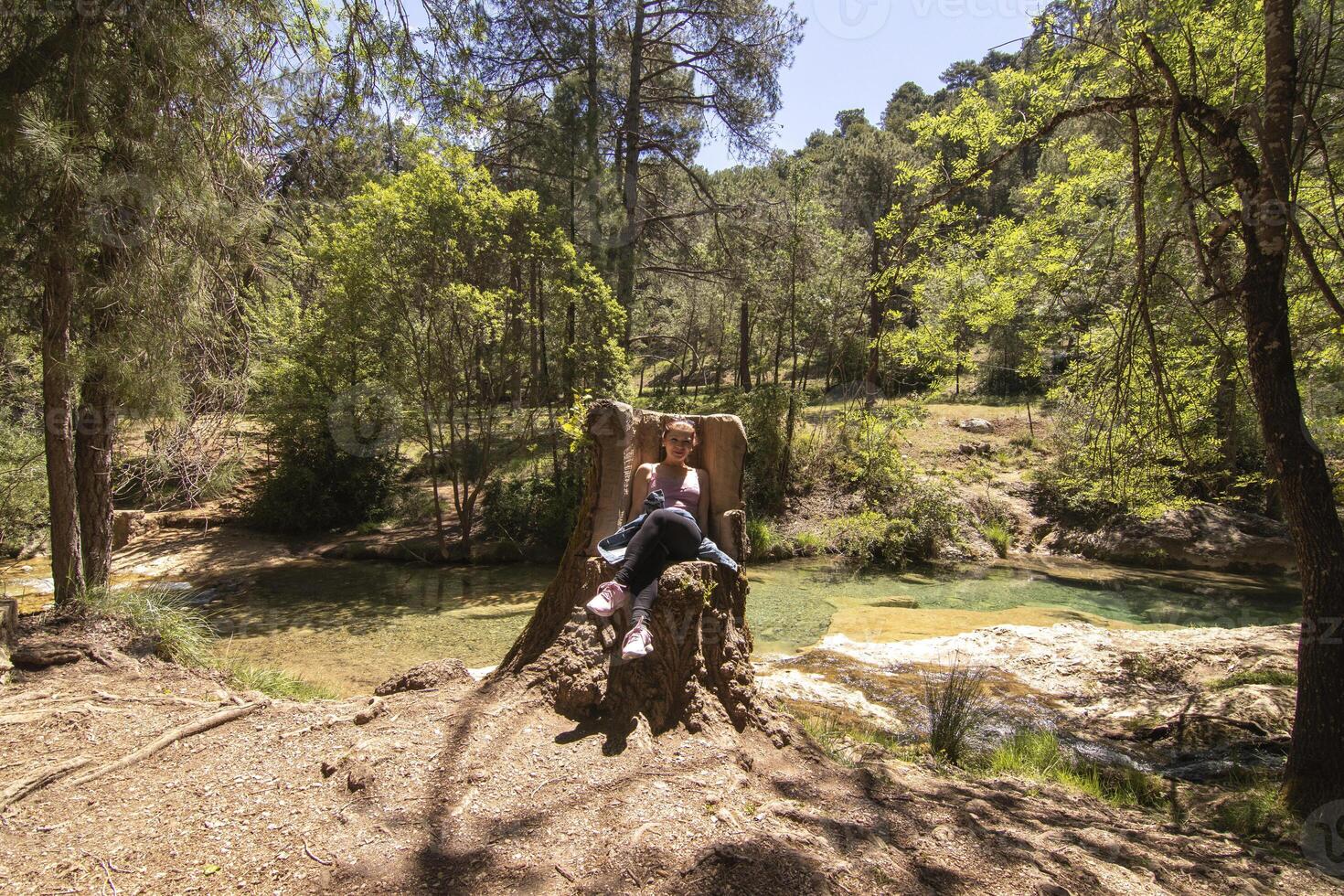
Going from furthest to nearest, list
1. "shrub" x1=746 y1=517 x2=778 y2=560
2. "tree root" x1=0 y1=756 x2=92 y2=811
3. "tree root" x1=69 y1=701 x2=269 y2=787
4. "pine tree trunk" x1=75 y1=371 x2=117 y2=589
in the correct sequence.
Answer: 1. "shrub" x1=746 y1=517 x2=778 y2=560
2. "pine tree trunk" x1=75 y1=371 x2=117 y2=589
3. "tree root" x1=69 y1=701 x2=269 y2=787
4. "tree root" x1=0 y1=756 x2=92 y2=811

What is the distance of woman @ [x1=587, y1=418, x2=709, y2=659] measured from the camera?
3518mm

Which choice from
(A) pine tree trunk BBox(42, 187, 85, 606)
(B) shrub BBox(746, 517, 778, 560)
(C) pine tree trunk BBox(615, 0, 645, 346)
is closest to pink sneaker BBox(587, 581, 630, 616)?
(A) pine tree trunk BBox(42, 187, 85, 606)

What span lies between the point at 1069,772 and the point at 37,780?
5823 mm

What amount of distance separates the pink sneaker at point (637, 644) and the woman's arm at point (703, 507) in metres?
0.91

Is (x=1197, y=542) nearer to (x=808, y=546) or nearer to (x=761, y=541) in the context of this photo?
(x=808, y=546)

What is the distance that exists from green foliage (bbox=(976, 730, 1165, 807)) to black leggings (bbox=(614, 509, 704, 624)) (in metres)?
2.56

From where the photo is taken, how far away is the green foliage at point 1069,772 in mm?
4266

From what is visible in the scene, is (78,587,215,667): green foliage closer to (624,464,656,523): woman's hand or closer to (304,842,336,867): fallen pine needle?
(304,842,336,867): fallen pine needle

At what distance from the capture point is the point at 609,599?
139 inches

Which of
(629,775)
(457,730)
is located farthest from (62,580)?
(629,775)

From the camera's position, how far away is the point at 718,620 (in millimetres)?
3887

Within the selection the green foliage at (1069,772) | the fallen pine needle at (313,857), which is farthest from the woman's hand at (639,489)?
the green foliage at (1069,772)

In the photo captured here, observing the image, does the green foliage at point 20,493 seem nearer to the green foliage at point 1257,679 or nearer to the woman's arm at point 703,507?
the woman's arm at point 703,507

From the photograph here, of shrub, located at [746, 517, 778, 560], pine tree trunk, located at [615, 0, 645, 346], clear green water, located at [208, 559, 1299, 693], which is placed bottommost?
clear green water, located at [208, 559, 1299, 693]
